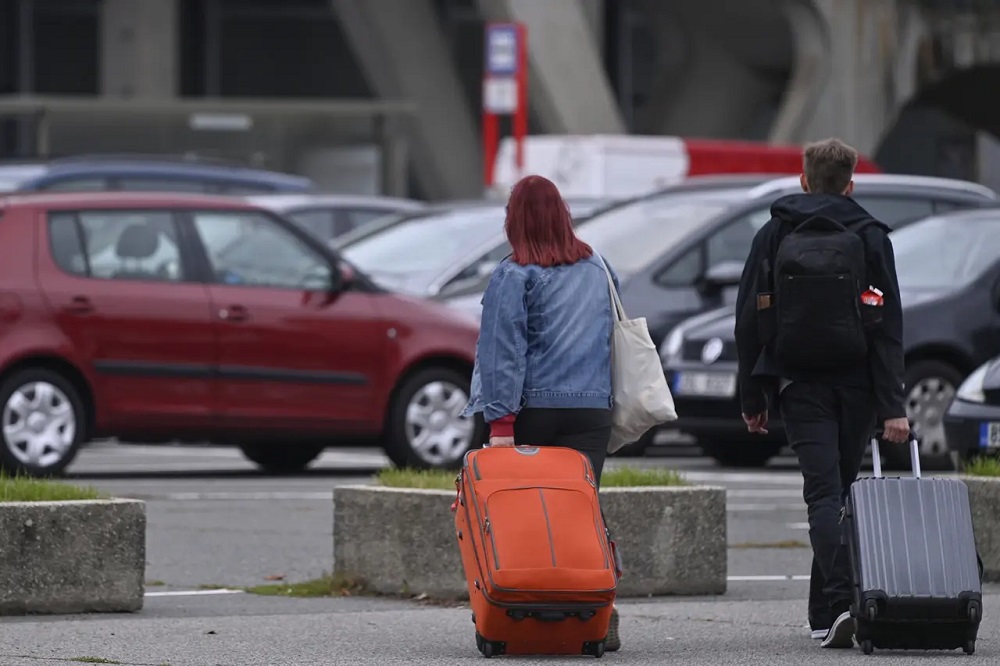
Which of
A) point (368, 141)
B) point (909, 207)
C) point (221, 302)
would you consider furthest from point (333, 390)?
point (368, 141)

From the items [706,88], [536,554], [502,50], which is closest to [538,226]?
[536,554]

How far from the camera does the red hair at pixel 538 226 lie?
7.58m

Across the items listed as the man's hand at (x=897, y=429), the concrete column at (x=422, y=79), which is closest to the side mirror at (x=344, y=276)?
the man's hand at (x=897, y=429)

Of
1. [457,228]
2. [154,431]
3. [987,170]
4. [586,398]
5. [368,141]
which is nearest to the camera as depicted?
[586,398]

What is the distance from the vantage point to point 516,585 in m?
7.07

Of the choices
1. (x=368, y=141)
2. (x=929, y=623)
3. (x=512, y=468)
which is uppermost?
(x=368, y=141)

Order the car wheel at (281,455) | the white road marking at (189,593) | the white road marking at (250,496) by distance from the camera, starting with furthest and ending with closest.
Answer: the car wheel at (281,455)
the white road marking at (250,496)
the white road marking at (189,593)

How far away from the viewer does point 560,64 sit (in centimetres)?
3500

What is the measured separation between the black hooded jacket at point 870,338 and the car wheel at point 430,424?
6.95 meters

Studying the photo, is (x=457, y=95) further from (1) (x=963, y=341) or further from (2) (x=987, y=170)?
(1) (x=963, y=341)

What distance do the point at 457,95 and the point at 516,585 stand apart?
31965 mm

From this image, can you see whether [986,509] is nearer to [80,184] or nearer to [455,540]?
[455,540]

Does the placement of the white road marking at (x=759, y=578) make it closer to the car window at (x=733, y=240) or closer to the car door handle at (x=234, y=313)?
the car door handle at (x=234, y=313)

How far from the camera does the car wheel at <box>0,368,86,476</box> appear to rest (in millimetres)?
13555
